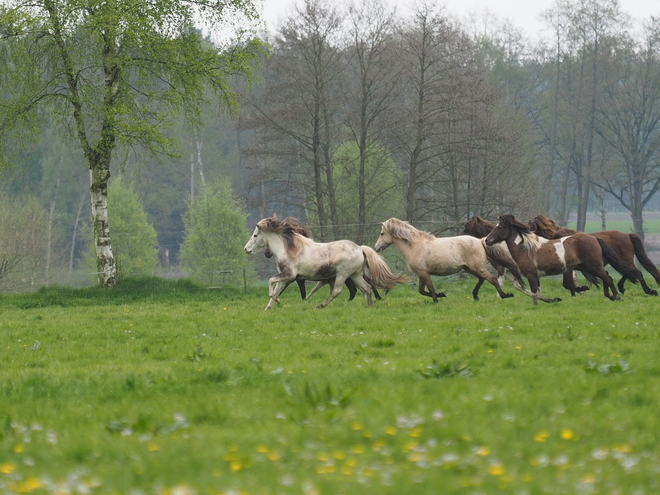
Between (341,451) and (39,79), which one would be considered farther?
(39,79)

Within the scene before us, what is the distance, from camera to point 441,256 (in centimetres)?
2084

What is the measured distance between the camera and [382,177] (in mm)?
47656

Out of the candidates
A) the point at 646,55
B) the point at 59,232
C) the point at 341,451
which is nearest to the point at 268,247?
the point at 341,451

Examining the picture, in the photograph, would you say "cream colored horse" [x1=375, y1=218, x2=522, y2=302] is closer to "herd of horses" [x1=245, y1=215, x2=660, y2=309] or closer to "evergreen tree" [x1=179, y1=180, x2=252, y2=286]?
"herd of horses" [x1=245, y1=215, x2=660, y2=309]

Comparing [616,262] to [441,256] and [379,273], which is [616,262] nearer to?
[441,256]

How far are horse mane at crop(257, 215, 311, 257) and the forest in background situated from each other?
9.23 metres

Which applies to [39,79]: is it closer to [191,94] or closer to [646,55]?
[191,94]

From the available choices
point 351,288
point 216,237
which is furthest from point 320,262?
point 216,237

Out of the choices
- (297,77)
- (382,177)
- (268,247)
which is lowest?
(268,247)

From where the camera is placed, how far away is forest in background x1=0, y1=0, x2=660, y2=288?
36.6 m

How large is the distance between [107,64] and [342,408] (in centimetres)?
2189

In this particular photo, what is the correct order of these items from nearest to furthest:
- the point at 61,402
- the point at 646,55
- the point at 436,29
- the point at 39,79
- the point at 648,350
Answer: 1. the point at 61,402
2. the point at 648,350
3. the point at 39,79
4. the point at 436,29
5. the point at 646,55

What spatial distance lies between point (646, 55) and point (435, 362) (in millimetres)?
58232

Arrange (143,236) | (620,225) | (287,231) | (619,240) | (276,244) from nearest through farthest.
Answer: (287,231) < (276,244) < (619,240) < (143,236) < (620,225)
